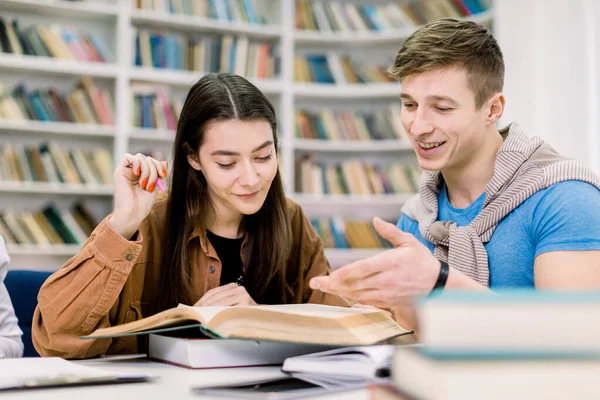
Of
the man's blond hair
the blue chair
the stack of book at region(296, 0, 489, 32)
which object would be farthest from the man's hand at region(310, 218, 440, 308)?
the stack of book at region(296, 0, 489, 32)

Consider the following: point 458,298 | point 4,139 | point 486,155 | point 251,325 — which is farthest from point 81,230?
point 458,298

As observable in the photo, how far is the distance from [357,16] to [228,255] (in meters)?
3.45

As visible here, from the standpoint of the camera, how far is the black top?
5.36 ft

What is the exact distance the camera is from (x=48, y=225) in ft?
13.0

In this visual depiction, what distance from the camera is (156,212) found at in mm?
1628

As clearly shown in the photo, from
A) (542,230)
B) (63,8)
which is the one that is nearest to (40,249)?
(63,8)

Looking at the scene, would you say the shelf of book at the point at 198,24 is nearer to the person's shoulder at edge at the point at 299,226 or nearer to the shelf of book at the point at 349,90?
the shelf of book at the point at 349,90

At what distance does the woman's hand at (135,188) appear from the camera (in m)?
1.38

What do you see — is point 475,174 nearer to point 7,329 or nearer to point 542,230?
point 542,230

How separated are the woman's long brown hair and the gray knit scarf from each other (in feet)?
1.34

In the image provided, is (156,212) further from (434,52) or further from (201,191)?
(434,52)

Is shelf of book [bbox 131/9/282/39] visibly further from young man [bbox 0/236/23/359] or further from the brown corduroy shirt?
the brown corduroy shirt

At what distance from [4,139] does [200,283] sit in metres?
2.96

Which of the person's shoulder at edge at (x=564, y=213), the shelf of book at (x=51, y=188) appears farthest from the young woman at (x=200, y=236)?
the shelf of book at (x=51, y=188)
